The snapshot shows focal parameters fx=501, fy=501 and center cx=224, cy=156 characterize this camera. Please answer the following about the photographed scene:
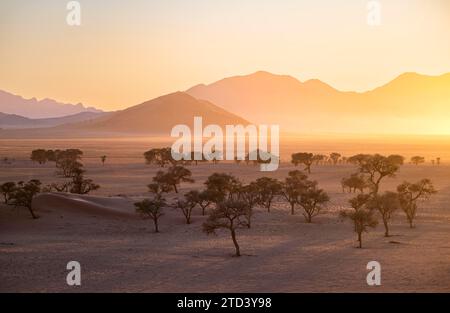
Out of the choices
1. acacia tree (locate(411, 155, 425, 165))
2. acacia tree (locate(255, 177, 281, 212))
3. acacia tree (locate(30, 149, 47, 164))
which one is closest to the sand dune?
acacia tree (locate(255, 177, 281, 212))

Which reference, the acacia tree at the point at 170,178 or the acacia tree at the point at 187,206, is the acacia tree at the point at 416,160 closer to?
the acacia tree at the point at 170,178

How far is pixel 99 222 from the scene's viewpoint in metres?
44.6

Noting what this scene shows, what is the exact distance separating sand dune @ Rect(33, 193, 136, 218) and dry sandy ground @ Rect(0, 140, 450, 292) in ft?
0.47

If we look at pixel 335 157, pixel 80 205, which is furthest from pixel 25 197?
pixel 335 157

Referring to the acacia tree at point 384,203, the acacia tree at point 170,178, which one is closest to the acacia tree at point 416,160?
the acacia tree at point 170,178

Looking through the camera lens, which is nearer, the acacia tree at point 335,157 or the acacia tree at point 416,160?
the acacia tree at point 416,160

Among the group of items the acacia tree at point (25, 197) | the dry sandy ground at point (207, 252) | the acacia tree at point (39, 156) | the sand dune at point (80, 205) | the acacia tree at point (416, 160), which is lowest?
the dry sandy ground at point (207, 252)

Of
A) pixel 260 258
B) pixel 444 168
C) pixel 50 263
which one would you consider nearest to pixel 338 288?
pixel 260 258

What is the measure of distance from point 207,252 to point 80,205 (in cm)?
1950

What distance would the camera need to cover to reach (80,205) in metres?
48.3

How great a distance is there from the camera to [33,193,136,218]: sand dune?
47469mm

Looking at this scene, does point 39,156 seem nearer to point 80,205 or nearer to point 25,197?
point 80,205

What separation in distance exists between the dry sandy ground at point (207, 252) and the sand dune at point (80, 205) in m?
0.14

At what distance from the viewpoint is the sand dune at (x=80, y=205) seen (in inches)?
1869
